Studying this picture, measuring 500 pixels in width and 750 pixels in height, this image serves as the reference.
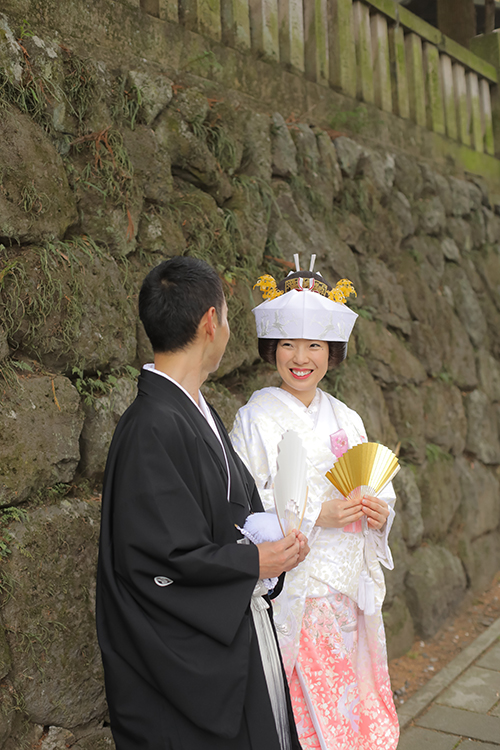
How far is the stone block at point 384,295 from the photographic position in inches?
203

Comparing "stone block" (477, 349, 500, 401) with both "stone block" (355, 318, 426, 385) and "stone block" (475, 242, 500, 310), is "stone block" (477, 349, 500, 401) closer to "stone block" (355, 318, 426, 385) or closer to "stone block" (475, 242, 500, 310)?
"stone block" (475, 242, 500, 310)

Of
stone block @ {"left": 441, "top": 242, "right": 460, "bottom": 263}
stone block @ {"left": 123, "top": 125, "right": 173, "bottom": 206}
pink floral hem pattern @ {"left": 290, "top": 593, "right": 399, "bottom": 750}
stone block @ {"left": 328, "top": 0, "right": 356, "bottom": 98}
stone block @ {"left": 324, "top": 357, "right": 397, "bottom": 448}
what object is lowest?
pink floral hem pattern @ {"left": 290, "top": 593, "right": 399, "bottom": 750}

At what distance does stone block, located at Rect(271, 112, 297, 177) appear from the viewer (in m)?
4.37

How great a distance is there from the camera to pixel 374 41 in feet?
18.4

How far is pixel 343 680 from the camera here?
277 cm

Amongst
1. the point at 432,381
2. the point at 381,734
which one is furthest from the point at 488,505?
the point at 381,734

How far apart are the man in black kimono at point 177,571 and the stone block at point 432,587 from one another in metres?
3.11

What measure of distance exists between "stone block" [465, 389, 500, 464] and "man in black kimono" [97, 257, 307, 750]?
443 cm

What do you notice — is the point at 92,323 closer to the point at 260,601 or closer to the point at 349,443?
the point at 349,443

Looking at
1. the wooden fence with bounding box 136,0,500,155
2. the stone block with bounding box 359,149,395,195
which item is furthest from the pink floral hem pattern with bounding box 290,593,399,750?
the stone block with bounding box 359,149,395,195

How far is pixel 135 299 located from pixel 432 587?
313 centimetres

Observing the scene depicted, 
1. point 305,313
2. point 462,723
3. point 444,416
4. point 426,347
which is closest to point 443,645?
point 462,723

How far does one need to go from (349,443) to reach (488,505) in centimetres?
384

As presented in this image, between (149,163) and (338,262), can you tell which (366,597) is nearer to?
(149,163)
